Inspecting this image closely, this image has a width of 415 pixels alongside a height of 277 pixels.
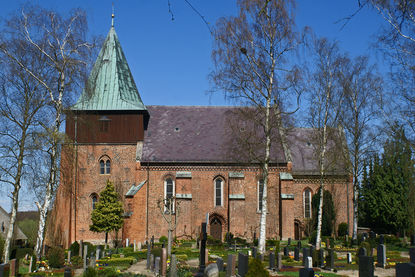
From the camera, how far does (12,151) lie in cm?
1803

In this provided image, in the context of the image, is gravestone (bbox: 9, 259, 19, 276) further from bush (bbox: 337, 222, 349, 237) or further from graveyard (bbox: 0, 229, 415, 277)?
bush (bbox: 337, 222, 349, 237)

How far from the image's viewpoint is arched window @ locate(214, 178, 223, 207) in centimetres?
3186

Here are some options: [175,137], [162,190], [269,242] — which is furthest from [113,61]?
[269,242]

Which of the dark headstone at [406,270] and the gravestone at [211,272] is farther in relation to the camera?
the gravestone at [211,272]

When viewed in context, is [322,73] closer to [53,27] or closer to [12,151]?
[53,27]

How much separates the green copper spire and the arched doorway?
31.1 feet

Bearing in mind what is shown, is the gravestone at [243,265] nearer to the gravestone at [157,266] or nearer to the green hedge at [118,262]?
the gravestone at [157,266]

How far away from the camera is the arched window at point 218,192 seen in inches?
1254

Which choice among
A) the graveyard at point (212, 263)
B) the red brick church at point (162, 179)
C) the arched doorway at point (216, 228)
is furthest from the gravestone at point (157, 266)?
the arched doorway at point (216, 228)

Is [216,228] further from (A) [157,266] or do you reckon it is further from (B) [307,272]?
(B) [307,272]

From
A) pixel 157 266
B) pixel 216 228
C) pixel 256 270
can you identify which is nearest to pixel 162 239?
pixel 216 228

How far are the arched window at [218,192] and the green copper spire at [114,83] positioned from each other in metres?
7.50

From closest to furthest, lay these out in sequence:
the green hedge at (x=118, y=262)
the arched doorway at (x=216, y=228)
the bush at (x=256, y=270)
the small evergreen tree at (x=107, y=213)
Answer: the bush at (x=256, y=270)
the green hedge at (x=118, y=262)
the small evergreen tree at (x=107, y=213)
the arched doorway at (x=216, y=228)

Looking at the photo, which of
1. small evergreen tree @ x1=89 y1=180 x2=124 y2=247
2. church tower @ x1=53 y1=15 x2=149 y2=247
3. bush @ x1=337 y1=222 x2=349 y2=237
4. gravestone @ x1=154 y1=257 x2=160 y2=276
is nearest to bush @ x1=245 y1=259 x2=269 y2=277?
gravestone @ x1=154 y1=257 x2=160 y2=276
